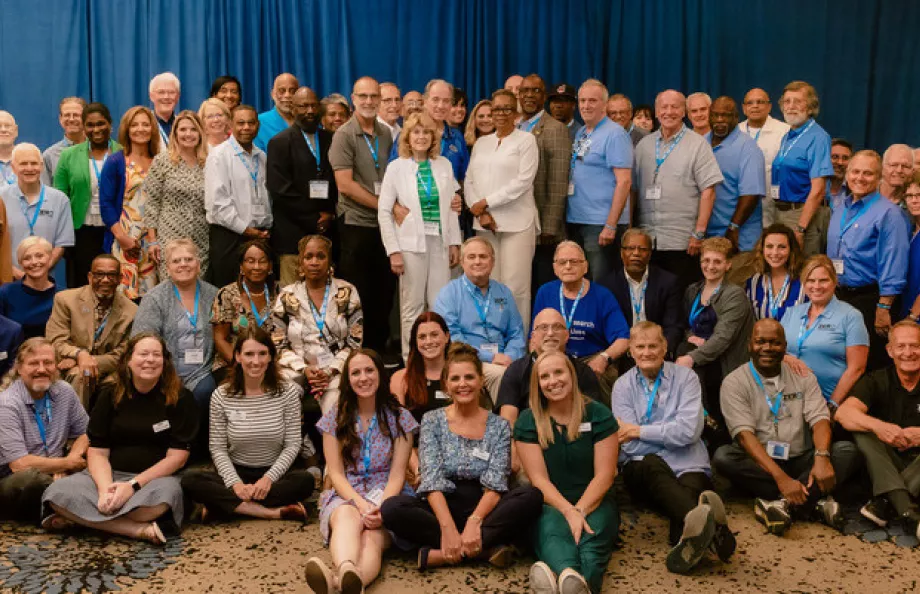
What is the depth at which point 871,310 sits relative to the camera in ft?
17.7

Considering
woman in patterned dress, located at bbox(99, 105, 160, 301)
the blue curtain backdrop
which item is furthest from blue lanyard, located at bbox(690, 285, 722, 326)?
the blue curtain backdrop

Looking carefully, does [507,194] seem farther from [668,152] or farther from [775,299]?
[775,299]

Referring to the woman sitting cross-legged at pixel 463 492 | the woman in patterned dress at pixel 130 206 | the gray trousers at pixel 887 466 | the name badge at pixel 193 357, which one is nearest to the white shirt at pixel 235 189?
the woman in patterned dress at pixel 130 206

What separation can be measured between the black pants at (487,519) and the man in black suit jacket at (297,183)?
211cm

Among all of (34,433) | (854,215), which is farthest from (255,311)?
(854,215)

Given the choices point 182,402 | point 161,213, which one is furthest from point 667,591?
point 161,213

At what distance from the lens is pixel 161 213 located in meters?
5.54

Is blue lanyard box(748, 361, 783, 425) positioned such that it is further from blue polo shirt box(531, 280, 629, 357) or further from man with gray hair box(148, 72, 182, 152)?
man with gray hair box(148, 72, 182, 152)

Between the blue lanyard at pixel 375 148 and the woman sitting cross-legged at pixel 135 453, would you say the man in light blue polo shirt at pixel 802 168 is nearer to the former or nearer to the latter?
the blue lanyard at pixel 375 148

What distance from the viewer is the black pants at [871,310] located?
540cm

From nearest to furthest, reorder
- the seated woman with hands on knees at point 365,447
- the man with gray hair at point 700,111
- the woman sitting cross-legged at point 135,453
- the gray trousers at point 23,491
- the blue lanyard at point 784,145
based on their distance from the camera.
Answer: the seated woman with hands on knees at point 365,447
the woman sitting cross-legged at point 135,453
the gray trousers at point 23,491
the blue lanyard at point 784,145
the man with gray hair at point 700,111

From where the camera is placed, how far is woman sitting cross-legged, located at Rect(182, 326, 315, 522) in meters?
4.29

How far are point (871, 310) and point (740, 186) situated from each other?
1.10 metres

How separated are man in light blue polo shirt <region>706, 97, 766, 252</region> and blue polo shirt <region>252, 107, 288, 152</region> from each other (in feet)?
9.27
